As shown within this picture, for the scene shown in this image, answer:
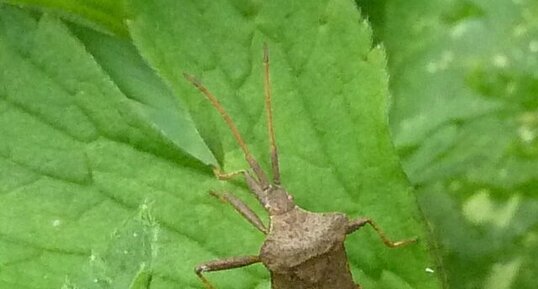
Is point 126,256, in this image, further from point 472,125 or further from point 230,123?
point 472,125

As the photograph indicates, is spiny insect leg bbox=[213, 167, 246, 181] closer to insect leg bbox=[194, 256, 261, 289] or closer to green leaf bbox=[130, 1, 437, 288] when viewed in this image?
green leaf bbox=[130, 1, 437, 288]

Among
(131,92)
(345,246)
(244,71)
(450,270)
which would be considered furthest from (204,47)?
(450,270)

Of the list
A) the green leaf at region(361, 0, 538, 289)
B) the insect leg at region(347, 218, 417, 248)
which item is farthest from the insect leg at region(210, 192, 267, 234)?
the green leaf at region(361, 0, 538, 289)

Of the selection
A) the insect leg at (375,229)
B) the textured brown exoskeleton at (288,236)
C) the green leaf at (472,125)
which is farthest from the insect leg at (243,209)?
the green leaf at (472,125)

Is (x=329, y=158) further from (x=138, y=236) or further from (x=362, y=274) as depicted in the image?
(x=138, y=236)

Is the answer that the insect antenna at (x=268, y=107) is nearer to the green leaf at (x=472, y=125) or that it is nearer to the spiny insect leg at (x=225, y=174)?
the spiny insect leg at (x=225, y=174)

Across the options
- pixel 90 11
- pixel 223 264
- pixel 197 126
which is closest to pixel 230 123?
pixel 197 126

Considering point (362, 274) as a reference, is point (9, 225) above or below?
below
